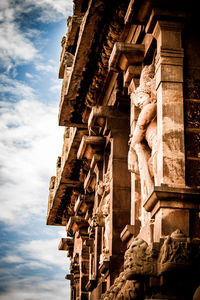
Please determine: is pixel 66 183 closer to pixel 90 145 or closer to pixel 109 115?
pixel 90 145

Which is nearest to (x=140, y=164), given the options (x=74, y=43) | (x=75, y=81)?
(x=75, y=81)

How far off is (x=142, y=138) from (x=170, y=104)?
50.7 inches

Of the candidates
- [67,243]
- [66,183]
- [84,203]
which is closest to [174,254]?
[84,203]

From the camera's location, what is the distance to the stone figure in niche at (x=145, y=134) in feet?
34.1

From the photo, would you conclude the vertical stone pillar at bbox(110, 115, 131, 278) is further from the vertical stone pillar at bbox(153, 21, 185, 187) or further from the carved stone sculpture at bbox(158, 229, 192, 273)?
the carved stone sculpture at bbox(158, 229, 192, 273)

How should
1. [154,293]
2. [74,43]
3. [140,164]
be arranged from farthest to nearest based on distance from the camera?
[74,43] < [140,164] < [154,293]

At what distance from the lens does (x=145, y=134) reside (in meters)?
10.8

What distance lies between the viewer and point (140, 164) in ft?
35.1

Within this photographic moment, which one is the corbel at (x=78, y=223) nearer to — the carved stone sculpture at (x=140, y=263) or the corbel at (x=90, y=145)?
the corbel at (x=90, y=145)

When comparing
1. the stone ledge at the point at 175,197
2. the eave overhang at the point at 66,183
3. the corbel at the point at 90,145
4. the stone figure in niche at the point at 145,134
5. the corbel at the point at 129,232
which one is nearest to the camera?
the stone ledge at the point at 175,197

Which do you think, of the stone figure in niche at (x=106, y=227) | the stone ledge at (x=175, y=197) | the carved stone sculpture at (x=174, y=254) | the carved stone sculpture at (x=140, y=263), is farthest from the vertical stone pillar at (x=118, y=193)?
the carved stone sculpture at (x=174, y=254)

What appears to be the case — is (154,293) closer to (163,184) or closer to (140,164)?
(163,184)

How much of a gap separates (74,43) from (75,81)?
363 centimetres

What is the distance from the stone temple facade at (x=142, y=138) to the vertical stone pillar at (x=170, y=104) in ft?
0.05
